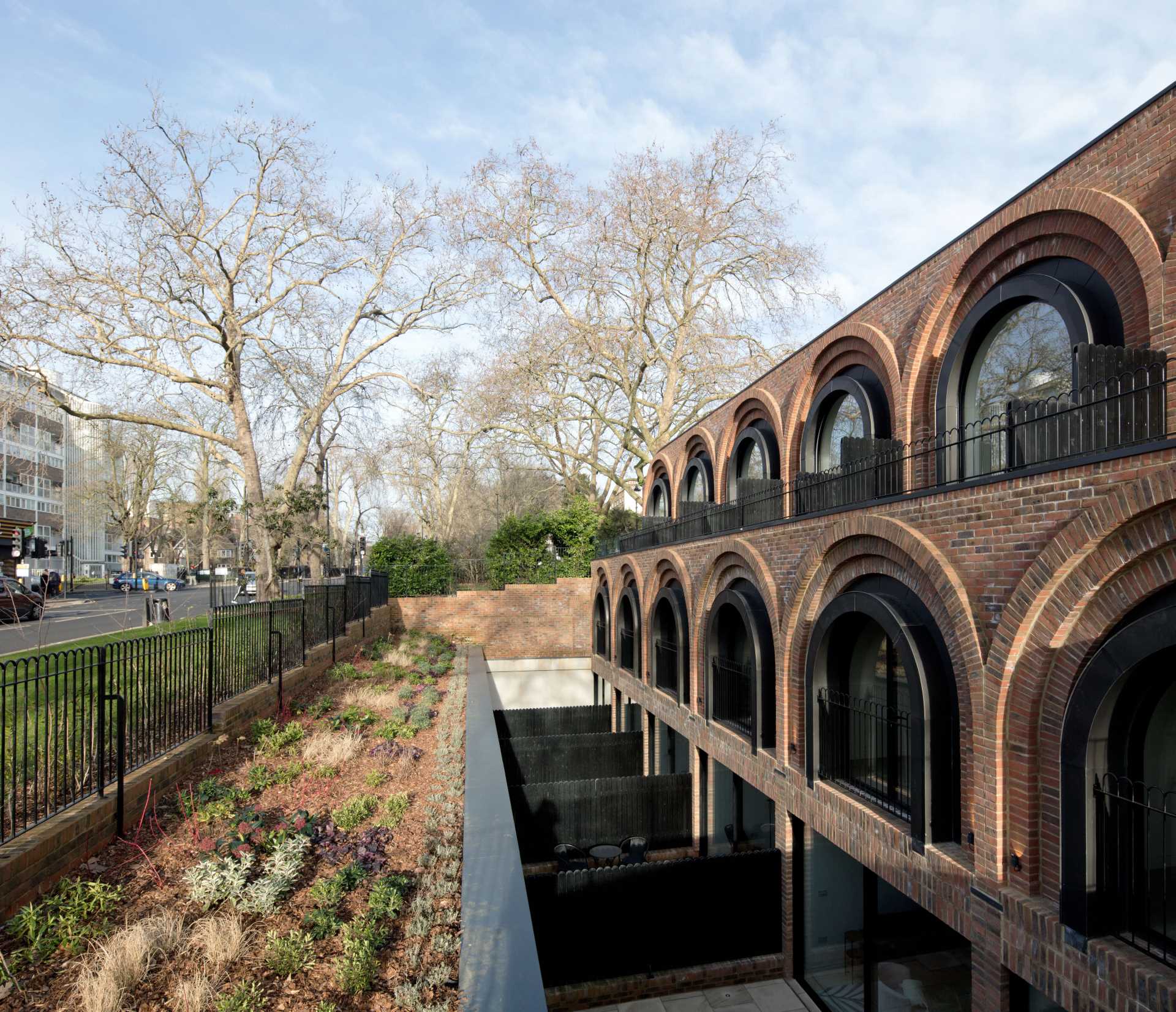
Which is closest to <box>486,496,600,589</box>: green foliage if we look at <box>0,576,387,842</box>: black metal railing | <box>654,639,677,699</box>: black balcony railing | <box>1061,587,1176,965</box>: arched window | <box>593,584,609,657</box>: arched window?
<box>593,584,609,657</box>: arched window

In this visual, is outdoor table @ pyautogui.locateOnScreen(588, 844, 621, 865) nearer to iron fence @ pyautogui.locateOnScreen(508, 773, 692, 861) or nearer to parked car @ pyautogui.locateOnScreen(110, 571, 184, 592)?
iron fence @ pyautogui.locateOnScreen(508, 773, 692, 861)

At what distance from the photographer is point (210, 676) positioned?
29.2 feet

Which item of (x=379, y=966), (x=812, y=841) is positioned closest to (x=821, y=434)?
(x=812, y=841)

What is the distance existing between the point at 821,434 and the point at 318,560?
19213 millimetres

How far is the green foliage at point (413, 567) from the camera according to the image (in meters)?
27.4

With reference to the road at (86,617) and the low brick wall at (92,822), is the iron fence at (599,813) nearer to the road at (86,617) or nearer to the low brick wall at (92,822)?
the low brick wall at (92,822)

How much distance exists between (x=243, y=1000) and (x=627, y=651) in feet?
52.2

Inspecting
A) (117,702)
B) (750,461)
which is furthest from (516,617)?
(117,702)

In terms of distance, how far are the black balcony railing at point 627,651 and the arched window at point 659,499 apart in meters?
3.50

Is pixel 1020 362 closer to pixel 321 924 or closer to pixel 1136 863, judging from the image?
pixel 1136 863

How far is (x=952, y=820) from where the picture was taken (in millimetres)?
6527

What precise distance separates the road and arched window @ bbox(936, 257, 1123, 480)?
1365cm

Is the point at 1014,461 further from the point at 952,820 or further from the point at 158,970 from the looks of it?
the point at 158,970

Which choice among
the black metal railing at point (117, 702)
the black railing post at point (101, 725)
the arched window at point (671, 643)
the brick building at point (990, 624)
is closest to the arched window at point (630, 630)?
the arched window at point (671, 643)
